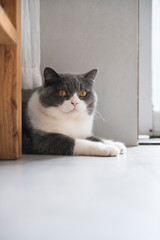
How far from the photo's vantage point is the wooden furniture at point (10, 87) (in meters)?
1.14

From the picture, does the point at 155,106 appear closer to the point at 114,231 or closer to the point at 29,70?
the point at 29,70

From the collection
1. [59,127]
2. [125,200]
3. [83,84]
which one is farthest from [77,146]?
[125,200]

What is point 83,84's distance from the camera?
1375 mm

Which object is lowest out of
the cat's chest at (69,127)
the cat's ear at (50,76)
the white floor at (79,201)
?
the white floor at (79,201)

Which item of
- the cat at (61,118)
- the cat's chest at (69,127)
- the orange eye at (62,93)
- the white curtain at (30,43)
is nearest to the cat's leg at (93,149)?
the cat at (61,118)

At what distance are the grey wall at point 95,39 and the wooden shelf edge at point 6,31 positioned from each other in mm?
574

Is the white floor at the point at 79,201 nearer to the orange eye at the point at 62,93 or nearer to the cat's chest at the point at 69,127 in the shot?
the cat's chest at the point at 69,127

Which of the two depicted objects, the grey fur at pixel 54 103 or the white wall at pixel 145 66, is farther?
the white wall at pixel 145 66

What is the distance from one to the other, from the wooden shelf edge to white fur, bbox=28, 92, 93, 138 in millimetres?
398

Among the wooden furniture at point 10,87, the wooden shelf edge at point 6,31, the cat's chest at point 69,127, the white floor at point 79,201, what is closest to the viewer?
the white floor at point 79,201

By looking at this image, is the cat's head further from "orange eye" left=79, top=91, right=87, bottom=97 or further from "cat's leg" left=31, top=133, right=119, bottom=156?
"cat's leg" left=31, top=133, right=119, bottom=156

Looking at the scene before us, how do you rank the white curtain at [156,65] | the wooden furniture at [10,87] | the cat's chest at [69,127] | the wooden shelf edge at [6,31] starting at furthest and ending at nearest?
the white curtain at [156,65] < the cat's chest at [69,127] < the wooden furniture at [10,87] < the wooden shelf edge at [6,31]

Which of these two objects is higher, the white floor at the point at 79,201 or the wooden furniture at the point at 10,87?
the wooden furniture at the point at 10,87

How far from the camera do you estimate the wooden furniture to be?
3.74 feet
